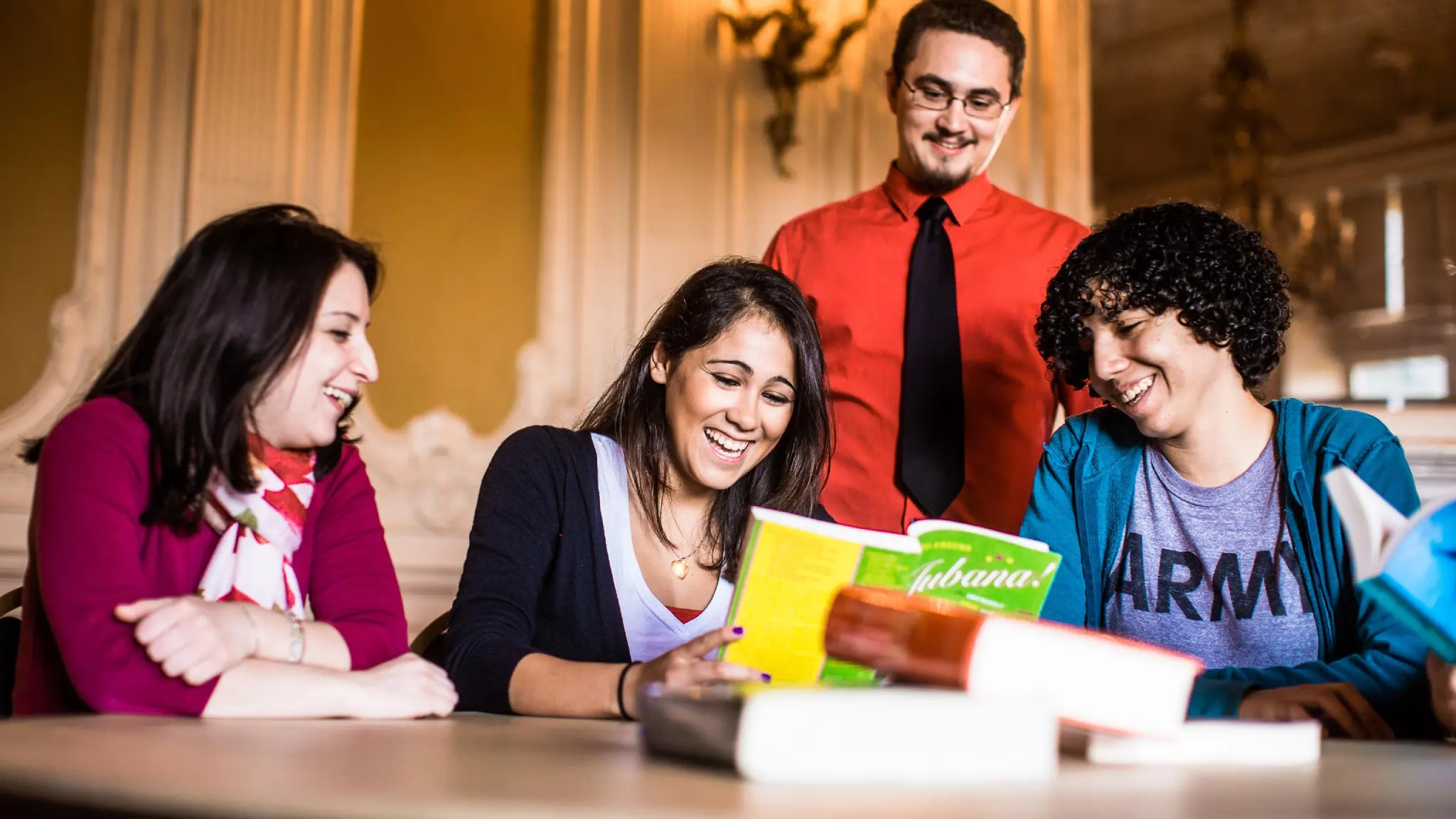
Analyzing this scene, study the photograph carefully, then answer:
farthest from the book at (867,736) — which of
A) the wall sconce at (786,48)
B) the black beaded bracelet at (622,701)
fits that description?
the wall sconce at (786,48)

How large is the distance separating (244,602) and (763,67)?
9.52 feet

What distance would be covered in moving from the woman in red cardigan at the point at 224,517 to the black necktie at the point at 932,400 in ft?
3.64

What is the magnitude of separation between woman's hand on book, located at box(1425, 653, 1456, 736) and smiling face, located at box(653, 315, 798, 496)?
0.94 meters

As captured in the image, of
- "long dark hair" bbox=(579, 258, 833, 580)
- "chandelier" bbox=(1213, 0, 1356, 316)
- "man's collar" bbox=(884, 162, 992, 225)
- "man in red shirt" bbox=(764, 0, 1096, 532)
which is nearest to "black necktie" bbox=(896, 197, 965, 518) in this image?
"man in red shirt" bbox=(764, 0, 1096, 532)

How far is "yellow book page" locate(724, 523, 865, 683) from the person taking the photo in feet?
3.79

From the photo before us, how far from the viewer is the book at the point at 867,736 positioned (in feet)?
2.57

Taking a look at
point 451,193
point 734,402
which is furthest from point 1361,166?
point 734,402

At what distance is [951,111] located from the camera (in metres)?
2.43

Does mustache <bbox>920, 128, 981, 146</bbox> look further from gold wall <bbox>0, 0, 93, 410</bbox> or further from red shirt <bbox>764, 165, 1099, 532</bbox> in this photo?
gold wall <bbox>0, 0, 93, 410</bbox>

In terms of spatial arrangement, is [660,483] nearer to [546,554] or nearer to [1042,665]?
[546,554]

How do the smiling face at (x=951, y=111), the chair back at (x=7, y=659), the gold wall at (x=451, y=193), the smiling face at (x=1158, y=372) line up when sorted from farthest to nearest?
the gold wall at (x=451, y=193)
the smiling face at (x=951, y=111)
the smiling face at (x=1158, y=372)
the chair back at (x=7, y=659)

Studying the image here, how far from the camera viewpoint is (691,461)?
77.0 inches

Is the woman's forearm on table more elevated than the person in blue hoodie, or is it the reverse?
the person in blue hoodie

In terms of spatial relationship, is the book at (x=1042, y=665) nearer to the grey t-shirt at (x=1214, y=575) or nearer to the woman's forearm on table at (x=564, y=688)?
the woman's forearm on table at (x=564, y=688)
